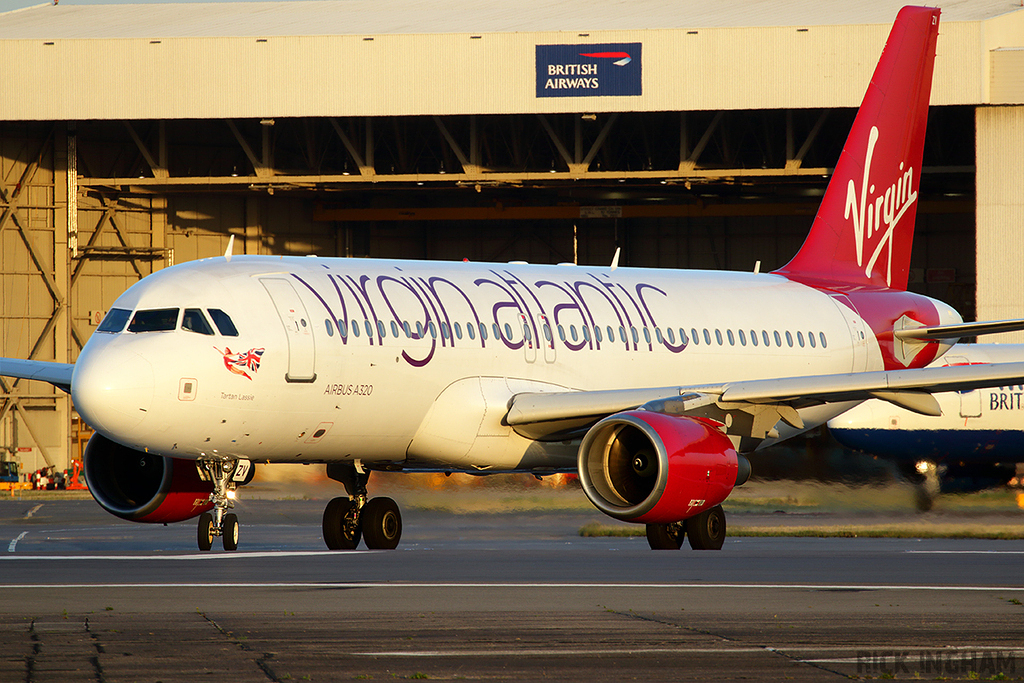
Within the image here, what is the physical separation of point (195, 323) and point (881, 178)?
49.9 ft

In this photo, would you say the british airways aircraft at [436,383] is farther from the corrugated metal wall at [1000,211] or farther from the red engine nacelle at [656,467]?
the corrugated metal wall at [1000,211]

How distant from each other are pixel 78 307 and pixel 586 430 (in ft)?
94.0

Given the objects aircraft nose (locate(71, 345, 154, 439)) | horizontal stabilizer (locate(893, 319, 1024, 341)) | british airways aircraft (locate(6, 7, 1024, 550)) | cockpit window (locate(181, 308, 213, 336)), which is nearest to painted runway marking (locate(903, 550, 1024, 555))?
british airways aircraft (locate(6, 7, 1024, 550))

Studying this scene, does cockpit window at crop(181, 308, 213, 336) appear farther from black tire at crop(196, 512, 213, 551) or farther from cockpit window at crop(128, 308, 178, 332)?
black tire at crop(196, 512, 213, 551)

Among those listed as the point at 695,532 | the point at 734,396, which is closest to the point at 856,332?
the point at 695,532

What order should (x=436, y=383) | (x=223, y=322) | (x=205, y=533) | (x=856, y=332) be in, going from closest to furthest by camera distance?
(x=223, y=322) → (x=205, y=533) → (x=436, y=383) → (x=856, y=332)

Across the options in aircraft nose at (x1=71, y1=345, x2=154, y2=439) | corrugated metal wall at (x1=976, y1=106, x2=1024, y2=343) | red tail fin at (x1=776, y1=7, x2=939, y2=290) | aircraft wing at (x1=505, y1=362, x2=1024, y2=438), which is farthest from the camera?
corrugated metal wall at (x1=976, y1=106, x2=1024, y2=343)

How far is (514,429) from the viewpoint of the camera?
18547mm

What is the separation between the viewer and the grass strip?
Result: 22.6m

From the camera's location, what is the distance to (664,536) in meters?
20.4

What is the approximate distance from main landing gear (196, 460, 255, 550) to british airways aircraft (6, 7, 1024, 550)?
3 cm

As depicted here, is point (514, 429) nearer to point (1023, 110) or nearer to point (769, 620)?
point (769, 620)

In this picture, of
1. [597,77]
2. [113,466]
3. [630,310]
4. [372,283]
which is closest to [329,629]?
[372,283]

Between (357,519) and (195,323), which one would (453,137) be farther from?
(195,323)
